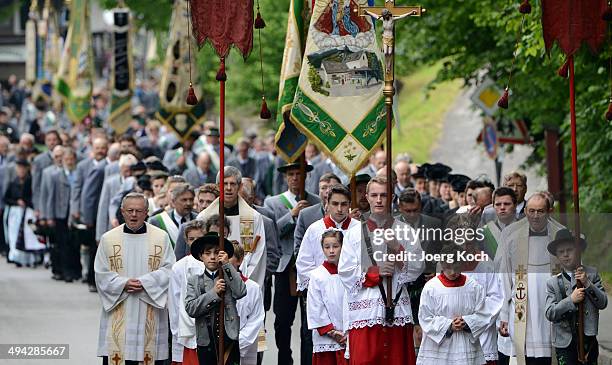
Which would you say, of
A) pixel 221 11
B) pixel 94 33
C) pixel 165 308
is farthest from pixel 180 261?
pixel 94 33

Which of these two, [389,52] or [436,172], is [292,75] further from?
[436,172]

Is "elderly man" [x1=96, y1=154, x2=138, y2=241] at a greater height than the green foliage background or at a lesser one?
lesser

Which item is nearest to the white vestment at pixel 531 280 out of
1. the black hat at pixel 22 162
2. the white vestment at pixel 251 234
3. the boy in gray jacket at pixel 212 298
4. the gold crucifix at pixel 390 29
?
the gold crucifix at pixel 390 29

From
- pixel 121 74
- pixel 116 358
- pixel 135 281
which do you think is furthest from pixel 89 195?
pixel 135 281

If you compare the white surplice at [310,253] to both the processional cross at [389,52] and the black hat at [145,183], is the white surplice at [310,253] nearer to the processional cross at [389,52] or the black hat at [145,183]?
the processional cross at [389,52]

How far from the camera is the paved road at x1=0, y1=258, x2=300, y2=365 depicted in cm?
1869

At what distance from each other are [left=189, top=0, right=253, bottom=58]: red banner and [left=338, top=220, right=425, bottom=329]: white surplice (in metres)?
1.75

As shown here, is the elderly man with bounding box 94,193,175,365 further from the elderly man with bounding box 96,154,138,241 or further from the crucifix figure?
the elderly man with bounding box 96,154,138,241

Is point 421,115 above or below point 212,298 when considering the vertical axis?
above

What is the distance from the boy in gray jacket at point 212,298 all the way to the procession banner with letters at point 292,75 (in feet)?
12.5

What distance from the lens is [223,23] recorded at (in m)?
14.3

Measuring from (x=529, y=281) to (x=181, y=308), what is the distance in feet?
9.18

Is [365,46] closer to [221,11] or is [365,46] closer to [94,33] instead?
[221,11]

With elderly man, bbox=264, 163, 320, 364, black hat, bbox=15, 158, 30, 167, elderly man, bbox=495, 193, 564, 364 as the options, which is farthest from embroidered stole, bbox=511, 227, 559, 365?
black hat, bbox=15, 158, 30, 167
